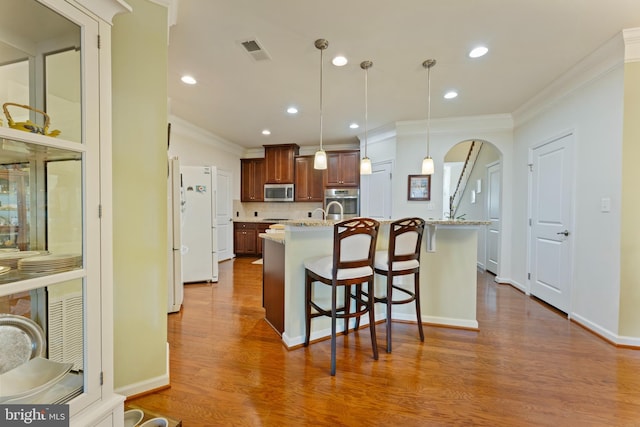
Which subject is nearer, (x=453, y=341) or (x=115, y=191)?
(x=115, y=191)

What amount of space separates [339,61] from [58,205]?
8.14 feet

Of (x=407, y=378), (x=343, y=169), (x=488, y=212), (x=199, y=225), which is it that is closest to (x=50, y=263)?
(x=407, y=378)

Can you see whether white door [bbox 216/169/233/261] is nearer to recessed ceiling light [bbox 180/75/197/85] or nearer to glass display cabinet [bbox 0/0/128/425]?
recessed ceiling light [bbox 180/75/197/85]

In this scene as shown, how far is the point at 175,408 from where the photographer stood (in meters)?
1.54

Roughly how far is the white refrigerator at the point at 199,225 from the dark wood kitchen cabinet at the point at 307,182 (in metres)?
2.25

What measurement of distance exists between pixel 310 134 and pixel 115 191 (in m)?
4.21

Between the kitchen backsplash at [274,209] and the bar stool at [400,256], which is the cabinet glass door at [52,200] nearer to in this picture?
the bar stool at [400,256]

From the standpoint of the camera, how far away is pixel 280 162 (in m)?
6.17

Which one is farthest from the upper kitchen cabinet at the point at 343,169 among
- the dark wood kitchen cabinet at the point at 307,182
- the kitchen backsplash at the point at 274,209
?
the kitchen backsplash at the point at 274,209

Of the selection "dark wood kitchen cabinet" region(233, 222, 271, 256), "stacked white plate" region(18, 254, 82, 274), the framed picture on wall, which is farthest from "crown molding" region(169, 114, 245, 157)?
the framed picture on wall

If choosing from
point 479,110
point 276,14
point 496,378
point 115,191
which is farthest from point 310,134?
point 496,378

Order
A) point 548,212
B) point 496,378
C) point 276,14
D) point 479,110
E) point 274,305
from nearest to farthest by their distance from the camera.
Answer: point 496,378, point 276,14, point 274,305, point 548,212, point 479,110

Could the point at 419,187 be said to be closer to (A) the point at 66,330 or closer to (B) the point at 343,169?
(B) the point at 343,169

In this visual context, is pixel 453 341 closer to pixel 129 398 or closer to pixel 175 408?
pixel 175 408
